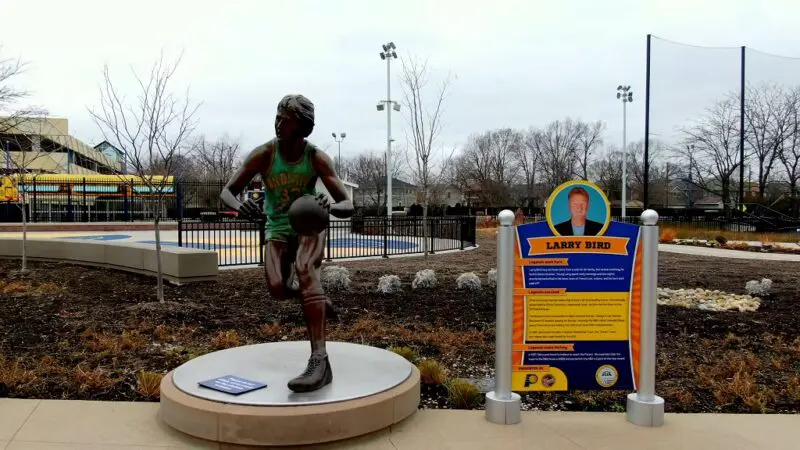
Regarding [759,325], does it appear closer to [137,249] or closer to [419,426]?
[419,426]

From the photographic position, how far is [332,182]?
4242 mm

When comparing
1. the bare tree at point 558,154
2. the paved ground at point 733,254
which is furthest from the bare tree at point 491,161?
the paved ground at point 733,254

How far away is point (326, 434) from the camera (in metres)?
3.50

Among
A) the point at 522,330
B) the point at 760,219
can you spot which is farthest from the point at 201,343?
the point at 760,219

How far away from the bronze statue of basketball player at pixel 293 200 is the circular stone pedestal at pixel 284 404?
0.34 meters

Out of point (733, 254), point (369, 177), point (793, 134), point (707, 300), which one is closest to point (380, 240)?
point (733, 254)

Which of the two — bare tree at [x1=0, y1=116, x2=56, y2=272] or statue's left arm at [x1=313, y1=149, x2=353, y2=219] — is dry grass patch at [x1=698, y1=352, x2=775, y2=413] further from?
bare tree at [x1=0, y1=116, x2=56, y2=272]

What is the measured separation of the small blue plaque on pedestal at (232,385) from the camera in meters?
3.76

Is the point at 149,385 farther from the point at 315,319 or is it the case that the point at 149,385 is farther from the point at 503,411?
the point at 503,411

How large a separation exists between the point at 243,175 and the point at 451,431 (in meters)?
2.37

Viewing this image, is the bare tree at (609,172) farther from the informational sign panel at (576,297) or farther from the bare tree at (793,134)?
the informational sign panel at (576,297)

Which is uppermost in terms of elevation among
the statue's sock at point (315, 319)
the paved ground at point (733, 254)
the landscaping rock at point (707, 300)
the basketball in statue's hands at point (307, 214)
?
the basketball in statue's hands at point (307, 214)

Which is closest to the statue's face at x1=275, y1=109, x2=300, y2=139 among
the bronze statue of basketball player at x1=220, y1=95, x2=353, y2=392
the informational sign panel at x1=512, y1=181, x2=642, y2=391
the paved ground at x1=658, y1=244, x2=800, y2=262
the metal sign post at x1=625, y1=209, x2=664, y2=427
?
the bronze statue of basketball player at x1=220, y1=95, x2=353, y2=392

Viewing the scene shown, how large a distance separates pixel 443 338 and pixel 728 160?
41193 millimetres
